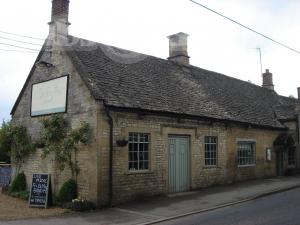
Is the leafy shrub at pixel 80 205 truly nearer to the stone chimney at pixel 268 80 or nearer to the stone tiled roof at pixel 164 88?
the stone tiled roof at pixel 164 88

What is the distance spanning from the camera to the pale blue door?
16375mm

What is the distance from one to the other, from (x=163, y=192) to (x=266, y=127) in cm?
951

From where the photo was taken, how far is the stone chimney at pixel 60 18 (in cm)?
1636

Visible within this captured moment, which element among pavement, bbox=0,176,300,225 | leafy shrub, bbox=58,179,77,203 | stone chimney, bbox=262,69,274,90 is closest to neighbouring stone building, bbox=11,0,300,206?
leafy shrub, bbox=58,179,77,203

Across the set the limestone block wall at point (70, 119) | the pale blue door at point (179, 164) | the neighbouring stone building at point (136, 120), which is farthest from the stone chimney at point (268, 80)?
the limestone block wall at point (70, 119)

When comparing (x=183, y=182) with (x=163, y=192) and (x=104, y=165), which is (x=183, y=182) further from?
(x=104, y=165)

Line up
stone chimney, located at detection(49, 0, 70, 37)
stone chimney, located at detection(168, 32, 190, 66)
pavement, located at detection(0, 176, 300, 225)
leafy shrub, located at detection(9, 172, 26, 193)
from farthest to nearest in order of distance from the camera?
stone chimney, located at detection(168, 32, 190, 66) → leafy shrub, located at detection(9, 172, 26, 193) → stone chimney, located at detection(49, 0, 70, 37) → pavement, located at detection(0, 176, 300, 225)

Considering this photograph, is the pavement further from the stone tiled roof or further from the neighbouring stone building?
the stone tiled roof

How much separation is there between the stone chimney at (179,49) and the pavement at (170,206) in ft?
26.2

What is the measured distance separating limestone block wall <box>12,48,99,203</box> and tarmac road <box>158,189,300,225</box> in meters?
3.80

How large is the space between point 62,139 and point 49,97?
7.02 feet

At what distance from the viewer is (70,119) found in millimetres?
15070

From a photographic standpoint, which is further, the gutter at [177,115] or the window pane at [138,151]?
the window pane at [138,151]

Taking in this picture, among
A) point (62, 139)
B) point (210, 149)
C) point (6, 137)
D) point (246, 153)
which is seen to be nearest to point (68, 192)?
point (62, 139)
